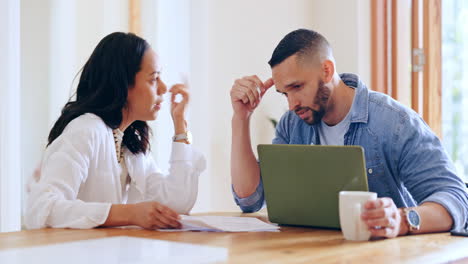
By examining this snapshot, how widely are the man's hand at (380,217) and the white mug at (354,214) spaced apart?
0.4 inches

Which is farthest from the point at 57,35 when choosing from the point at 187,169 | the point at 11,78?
the point at 187,169

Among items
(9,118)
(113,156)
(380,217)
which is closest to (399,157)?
(380,217)

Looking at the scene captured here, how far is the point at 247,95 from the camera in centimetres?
203

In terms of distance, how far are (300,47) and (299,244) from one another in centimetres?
86

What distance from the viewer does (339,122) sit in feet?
6.63

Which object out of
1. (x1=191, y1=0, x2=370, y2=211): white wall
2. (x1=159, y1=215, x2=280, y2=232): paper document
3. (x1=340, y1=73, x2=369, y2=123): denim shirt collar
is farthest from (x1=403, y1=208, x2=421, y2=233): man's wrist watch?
(x1=191, y1=0, x2=370, y2=211): white wall

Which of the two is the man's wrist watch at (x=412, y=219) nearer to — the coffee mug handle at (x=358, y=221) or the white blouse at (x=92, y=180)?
the coffee mug handle at (x=358, y=221)

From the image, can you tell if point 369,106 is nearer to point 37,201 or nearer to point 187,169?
point 187,169

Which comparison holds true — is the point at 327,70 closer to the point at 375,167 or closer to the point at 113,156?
the point at 375,167

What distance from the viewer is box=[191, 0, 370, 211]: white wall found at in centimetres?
344

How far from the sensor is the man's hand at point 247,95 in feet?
6.64

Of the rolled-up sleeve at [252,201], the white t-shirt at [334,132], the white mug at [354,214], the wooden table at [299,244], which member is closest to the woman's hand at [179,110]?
the rolled-up sleeve at [252,201]

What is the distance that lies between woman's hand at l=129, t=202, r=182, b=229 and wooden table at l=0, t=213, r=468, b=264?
0.04 metres

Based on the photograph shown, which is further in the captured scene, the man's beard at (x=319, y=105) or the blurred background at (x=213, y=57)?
the blurred background at (x=213, y=57)
